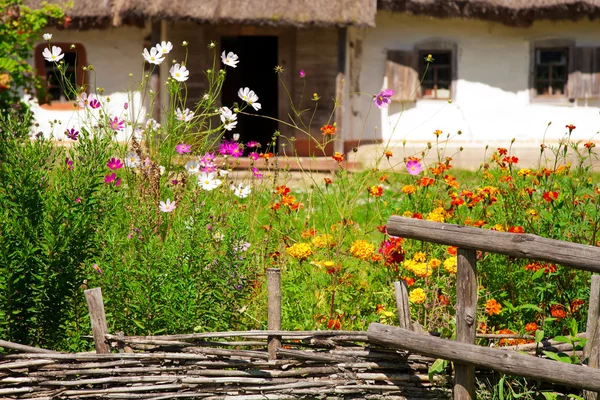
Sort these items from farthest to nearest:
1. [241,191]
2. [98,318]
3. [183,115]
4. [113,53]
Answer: [113,53] < [183,115] < [241,191] < [98,318]

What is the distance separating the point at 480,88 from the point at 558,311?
790cm

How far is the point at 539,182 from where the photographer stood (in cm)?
397

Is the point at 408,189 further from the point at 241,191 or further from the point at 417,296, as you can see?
the point at 241,191

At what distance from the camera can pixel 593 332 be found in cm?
306

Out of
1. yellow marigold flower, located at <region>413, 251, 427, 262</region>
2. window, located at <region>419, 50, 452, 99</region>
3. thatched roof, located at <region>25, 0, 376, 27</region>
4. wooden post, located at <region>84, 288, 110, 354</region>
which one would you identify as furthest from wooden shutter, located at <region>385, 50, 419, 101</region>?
wooden post, located at <region>84, 288, 110, 354</region>

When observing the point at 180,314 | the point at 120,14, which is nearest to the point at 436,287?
the point at 180,314

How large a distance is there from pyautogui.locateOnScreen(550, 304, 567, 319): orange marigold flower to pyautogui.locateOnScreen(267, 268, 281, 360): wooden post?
1.16m

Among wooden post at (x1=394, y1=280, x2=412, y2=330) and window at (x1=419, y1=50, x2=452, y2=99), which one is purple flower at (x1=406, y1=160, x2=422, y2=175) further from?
window at (x1=419, y1=50, x2=452, y2=99)

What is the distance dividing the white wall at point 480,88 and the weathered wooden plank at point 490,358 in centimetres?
781

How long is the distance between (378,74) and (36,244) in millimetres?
8029

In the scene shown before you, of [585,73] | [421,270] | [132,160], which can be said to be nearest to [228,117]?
[132,160]

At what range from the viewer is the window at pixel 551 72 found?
11.0m

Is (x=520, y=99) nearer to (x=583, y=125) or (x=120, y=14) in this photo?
(x=583, y=125)

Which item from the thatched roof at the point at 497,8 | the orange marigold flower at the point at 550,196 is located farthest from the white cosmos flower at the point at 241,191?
the thatched roof at the point at 497,8
